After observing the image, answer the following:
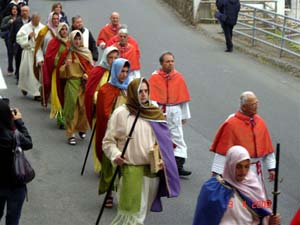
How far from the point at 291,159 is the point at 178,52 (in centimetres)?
941

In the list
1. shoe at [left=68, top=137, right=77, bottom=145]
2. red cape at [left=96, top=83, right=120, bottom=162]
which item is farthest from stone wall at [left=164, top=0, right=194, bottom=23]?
red cape at [left=96, top=83, right=120, bottom=162]

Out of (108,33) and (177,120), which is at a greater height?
(108,33)

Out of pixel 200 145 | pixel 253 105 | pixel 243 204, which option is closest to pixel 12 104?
pixel 200 145

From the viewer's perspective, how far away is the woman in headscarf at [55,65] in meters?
13.8

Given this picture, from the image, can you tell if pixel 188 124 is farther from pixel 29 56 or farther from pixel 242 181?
pixel 242 181

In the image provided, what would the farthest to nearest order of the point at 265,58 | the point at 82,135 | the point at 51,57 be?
the point at 265,58 → the point at 51,57 → the point at 82,135

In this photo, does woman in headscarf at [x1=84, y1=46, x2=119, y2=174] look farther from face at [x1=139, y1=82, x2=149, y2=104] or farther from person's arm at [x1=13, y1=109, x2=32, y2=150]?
person's arm at [x1=13, y1=109, x2=32, y2=150]

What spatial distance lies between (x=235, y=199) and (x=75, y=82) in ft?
21.9

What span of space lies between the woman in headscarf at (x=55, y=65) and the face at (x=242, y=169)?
7120mm

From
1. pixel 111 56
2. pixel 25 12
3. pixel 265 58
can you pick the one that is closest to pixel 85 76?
pixel 111 56

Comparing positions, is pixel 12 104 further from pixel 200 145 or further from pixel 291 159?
pixel 291 159

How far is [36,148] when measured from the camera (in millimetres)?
13109

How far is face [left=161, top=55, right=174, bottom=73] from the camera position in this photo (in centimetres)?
1111

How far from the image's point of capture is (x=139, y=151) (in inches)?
340
